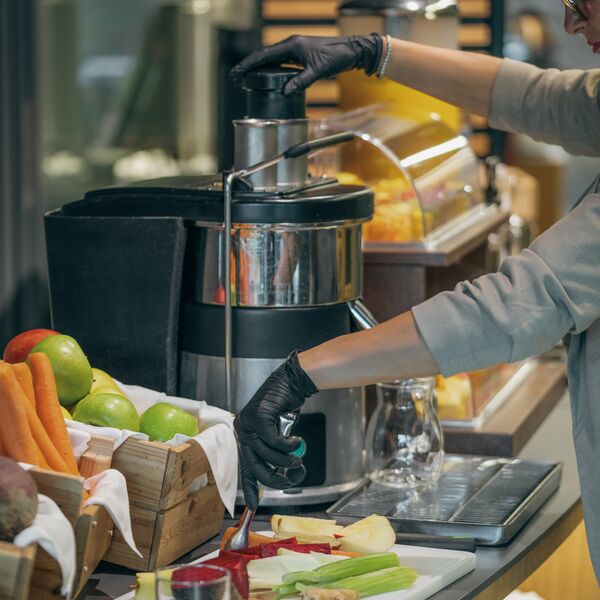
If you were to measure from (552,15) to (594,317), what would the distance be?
6.38 meters

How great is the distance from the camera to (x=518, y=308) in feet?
5.24

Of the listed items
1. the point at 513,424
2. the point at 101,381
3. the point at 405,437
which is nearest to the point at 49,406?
the point at 101,381

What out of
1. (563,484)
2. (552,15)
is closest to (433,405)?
(563,484)

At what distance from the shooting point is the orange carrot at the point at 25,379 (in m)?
1.60

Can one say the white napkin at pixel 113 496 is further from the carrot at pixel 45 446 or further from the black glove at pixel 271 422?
the black glove at pixel 271 422

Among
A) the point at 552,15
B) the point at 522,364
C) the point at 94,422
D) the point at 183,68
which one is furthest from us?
the point at 552,15

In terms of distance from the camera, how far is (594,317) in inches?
64.4

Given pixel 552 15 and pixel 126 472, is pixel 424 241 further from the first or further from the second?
pixel 552 15

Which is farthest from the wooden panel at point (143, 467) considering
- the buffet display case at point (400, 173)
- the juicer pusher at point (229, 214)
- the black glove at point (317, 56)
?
the buffet display case at point (400, 173)

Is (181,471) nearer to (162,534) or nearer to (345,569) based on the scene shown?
(162,534)

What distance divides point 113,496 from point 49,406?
0.15 metres

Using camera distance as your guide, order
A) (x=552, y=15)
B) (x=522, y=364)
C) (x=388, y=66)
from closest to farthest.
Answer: (x=388, y=66)
(x=522, y=364)
(x=552, y=15)

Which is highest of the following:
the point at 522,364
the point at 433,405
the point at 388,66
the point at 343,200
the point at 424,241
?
the point at 388,66

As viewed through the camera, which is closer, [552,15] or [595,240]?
[595,240]
